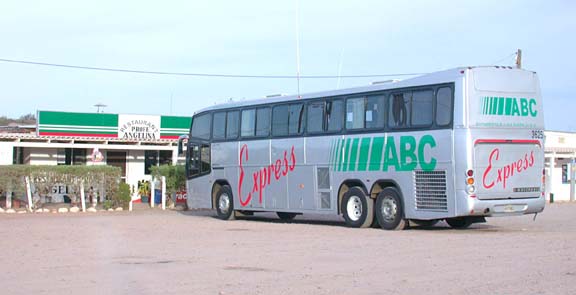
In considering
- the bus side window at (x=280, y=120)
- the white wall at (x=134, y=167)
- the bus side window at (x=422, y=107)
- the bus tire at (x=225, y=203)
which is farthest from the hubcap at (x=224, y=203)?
the white wall at (x=134, y=167)

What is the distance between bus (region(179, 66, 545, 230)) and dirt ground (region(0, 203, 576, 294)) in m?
0.78

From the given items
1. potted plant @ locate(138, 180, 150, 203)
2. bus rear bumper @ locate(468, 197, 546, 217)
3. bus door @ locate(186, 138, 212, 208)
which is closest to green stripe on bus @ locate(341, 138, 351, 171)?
bus rear bumper @ locate(468, 197, 546, 217)

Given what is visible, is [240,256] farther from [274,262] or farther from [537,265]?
[537,265]

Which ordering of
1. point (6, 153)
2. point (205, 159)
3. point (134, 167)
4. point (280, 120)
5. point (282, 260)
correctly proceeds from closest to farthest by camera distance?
point (282, 260), point (280, 120), point (205, 159), point (6, 153), point (134, 167)

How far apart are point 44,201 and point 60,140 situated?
7.71 m

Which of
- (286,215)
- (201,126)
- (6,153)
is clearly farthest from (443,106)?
(6,153)

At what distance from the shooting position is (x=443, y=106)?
61.2 ft

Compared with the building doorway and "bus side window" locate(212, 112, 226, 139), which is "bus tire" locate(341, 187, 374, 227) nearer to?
"bus side window" locate(212, 112, 226, 139)

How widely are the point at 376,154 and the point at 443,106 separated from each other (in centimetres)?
245

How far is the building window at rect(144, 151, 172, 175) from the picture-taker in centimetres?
3969

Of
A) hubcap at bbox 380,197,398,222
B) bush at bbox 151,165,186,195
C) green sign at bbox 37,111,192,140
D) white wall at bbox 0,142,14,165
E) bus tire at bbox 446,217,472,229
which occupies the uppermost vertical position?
green sign at bbox 37,111,192,140

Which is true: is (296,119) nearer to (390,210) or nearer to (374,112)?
(374,112)

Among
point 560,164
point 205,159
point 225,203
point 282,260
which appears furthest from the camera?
point 560,164

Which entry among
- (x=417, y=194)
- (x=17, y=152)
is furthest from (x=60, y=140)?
(x=417, y=194)
